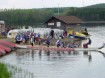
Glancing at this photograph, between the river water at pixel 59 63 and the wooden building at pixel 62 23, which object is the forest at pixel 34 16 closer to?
the wooden building at pixel 62 23

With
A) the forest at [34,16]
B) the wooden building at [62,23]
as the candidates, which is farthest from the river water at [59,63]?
the forest at [34,16]

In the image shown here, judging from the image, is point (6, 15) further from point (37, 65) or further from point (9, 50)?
point (37, 65)

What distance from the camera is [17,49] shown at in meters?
47.4

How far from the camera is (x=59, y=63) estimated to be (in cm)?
3544

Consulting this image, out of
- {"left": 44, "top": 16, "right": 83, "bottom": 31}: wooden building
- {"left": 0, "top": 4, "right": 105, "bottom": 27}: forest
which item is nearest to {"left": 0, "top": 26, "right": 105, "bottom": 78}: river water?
{"left": 44, "top": 16, "right": 83, "bottom": 31}: wooden building

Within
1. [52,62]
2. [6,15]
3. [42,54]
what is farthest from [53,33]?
[6,15]

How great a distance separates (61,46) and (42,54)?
4.89 meters

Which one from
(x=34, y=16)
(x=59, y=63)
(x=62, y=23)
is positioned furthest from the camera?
(x=34, y=16)

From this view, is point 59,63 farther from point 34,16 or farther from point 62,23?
point 34,16

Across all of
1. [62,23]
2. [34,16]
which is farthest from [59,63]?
[34,16]

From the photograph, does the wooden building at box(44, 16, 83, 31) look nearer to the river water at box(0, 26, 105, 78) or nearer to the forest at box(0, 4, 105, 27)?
the river water at box(0, 26, 105, 78)

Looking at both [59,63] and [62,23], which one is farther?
[62,23]

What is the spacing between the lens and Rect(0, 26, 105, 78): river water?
98.5ft

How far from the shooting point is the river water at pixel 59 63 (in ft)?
98.5
